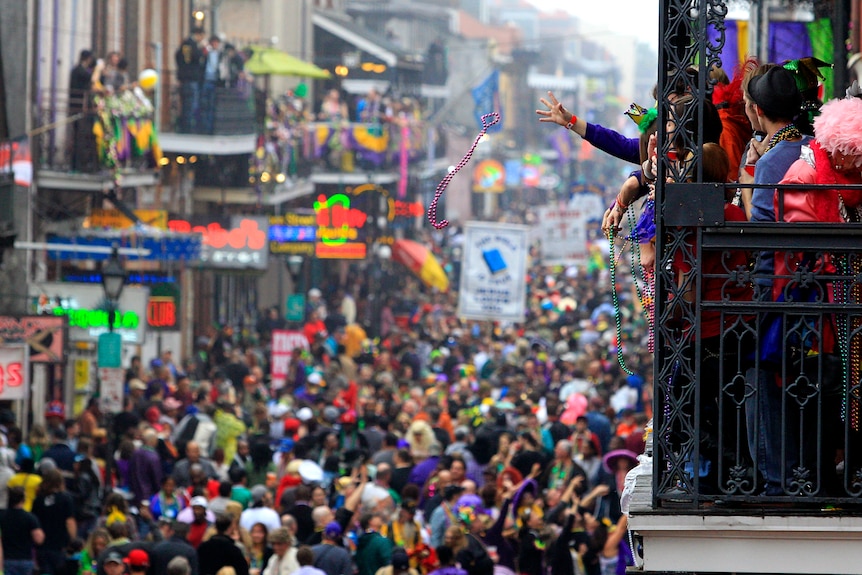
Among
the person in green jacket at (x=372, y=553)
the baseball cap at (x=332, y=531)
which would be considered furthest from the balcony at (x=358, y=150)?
the baseball cap at (x=332, y=531)

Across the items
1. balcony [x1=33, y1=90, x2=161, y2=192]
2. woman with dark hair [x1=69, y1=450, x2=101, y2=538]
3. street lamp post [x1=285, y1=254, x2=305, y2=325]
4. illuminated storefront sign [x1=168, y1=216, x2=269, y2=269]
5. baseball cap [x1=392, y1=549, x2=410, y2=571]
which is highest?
balcony [x1=33, y1=90, x2=161, y2=192]

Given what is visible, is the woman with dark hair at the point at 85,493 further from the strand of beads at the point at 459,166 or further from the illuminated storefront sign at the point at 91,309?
the strand of beads at the point at 459,166

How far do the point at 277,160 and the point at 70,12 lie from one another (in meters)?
9.39

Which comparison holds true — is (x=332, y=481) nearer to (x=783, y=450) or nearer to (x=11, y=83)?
(x=783, y=450)

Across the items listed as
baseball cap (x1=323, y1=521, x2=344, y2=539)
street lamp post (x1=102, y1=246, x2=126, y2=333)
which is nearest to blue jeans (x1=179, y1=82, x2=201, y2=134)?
street lamp post (x1=102, y1=246, x2=126, y2=333)

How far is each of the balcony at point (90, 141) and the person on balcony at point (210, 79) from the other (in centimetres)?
594

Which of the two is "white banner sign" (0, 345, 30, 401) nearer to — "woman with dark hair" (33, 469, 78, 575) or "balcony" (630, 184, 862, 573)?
"woman with dark hair" (33, 469, 78, 575)

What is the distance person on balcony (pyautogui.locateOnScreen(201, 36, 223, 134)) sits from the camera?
114ft

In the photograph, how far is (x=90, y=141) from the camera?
27.9 metres

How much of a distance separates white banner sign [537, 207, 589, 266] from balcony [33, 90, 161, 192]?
29.2ft

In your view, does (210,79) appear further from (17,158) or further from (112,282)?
(112,282)

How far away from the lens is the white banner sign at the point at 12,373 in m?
18.7

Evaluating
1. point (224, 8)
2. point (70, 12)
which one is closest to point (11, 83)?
point (70, 12)

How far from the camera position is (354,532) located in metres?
14.4
